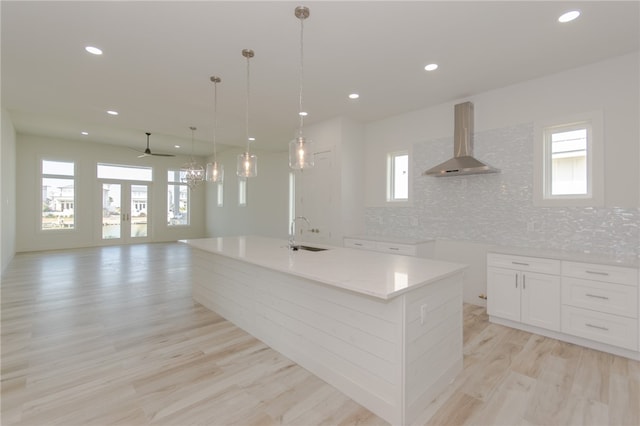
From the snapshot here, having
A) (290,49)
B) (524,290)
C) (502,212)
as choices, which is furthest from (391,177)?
(290,49)

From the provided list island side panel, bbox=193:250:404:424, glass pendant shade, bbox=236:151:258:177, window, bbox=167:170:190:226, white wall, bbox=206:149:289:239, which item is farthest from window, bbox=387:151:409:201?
window, bbox=167:170:190:226

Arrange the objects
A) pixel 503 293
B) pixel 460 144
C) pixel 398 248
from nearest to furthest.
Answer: pixel 503 293 < pixel 460 144 < pixel 398 248

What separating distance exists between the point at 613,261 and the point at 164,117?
21.1 ft

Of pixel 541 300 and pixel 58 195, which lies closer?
pixel 541 300

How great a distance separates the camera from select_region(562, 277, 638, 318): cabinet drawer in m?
2.57

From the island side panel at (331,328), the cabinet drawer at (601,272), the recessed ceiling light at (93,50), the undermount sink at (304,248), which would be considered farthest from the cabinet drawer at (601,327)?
the recessed ceiling light at (93,50)

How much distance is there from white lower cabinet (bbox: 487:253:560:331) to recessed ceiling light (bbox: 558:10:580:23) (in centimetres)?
215

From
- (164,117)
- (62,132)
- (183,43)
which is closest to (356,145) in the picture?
(183,43)

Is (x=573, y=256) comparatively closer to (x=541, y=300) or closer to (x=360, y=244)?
(x=541, y=300)

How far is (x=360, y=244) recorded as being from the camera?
185 inches

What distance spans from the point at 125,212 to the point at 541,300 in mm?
10837

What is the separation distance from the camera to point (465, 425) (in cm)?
180

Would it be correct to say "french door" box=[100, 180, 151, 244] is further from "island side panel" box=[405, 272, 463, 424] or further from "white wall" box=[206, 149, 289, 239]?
"island side panel" box=[405, 272, 463, 424]

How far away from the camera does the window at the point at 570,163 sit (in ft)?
10.2
